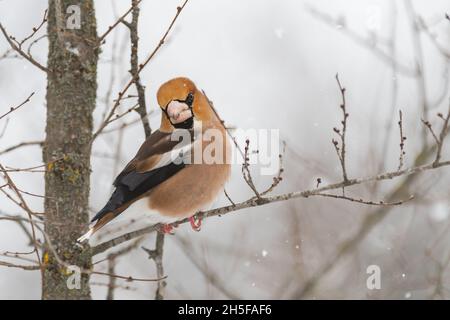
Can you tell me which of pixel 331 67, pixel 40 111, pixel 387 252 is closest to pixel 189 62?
pixel 331 67

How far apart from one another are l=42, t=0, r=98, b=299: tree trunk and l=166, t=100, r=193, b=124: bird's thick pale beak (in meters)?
0.53

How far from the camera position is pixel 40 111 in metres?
8.96

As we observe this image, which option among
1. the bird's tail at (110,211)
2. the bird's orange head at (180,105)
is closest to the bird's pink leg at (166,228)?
the bird's tail at (110,211)

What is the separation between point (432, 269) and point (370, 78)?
2.95 m

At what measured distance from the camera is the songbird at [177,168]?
14.4 feet

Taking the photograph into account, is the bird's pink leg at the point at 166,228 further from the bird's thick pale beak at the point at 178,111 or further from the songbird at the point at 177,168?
the bird's thick pale beak at the point at 178,111

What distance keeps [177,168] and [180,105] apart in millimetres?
424

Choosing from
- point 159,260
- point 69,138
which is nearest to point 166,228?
point 159,260

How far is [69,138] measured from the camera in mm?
4273

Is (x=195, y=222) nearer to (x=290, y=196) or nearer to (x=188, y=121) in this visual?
(x=188, y=121)

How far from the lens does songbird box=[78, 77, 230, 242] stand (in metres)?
4.38

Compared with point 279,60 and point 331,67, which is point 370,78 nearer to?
point 331,67
